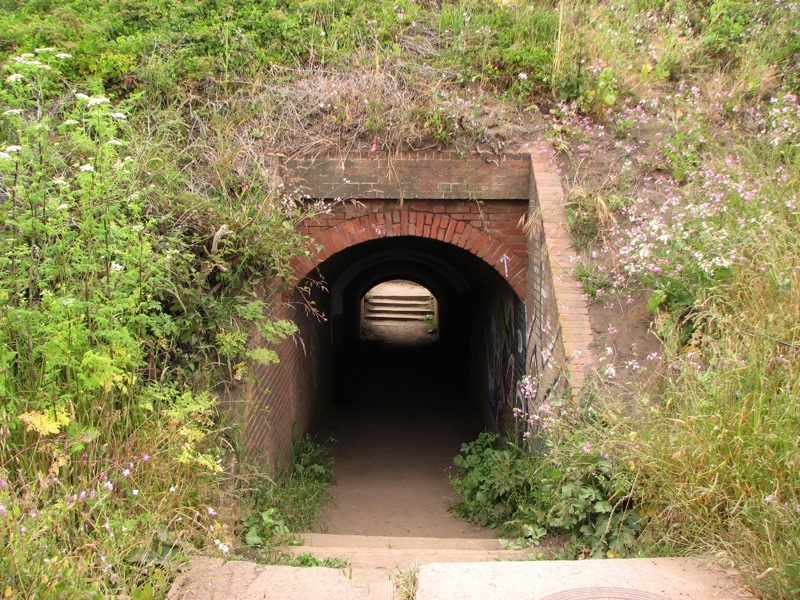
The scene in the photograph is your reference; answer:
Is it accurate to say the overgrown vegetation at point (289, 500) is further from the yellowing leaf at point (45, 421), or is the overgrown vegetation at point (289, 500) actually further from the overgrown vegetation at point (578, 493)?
the overgrown vegetation at point (578, 493)

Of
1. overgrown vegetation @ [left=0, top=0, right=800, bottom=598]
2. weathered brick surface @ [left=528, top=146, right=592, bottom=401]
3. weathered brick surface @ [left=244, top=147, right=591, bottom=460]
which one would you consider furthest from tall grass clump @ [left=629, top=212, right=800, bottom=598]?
weathered brick surface @ [left=244, top=147, right=591, bottom=460]

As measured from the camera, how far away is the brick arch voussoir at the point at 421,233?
612 cm

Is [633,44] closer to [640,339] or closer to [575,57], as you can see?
[575,57]

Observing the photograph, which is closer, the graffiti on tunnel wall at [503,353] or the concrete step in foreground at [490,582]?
the concrete step in foreground at [490,582]

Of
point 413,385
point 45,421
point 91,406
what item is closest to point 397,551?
point 91,406

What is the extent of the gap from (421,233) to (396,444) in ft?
13.6

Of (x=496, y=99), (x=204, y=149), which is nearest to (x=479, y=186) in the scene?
(x=496, y=99)

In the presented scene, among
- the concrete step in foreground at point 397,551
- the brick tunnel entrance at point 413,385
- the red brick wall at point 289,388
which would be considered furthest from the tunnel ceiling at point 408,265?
the concrete step in foreground at point 397,551

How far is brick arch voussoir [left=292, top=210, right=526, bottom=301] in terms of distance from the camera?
20.1 feet

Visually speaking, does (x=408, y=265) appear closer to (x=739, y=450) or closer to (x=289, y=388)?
(x=289, y=388)

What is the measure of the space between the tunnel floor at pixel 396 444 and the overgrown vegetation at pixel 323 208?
0.83 m

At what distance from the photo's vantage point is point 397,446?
9.00 meters

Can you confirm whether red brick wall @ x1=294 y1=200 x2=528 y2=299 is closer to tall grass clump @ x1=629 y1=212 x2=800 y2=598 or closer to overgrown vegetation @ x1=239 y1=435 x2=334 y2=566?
overgrown vegetation @ x1=239 y1=435 x2=334 y2=566

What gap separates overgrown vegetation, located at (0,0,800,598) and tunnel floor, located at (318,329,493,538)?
83 cm
